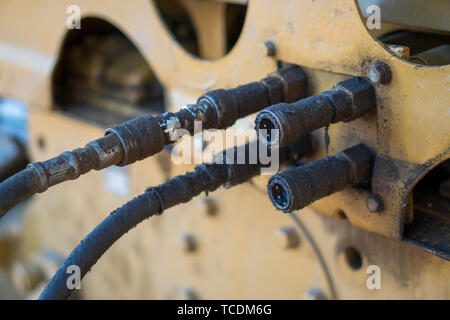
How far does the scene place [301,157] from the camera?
1003 mm

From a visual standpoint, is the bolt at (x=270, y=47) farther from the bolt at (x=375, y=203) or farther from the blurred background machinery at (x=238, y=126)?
the bolt at (x=375, y=203)

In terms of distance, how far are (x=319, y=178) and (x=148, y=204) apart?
23cm

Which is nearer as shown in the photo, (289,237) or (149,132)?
(149,132)

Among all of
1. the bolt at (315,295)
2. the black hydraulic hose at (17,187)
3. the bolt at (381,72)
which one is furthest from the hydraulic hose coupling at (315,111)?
the bolt at (315,295)

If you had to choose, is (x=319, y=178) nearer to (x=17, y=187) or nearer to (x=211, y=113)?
(x=211, y=113)

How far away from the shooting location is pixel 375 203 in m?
0.92

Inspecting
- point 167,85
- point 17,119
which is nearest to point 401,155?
point 167,85

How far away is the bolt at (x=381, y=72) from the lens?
33.0 inches

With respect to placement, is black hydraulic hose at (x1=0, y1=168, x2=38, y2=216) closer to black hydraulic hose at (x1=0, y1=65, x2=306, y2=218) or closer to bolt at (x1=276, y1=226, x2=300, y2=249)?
black hydraulic hose at (x1=0, y1=65, x2=306, y2=218)

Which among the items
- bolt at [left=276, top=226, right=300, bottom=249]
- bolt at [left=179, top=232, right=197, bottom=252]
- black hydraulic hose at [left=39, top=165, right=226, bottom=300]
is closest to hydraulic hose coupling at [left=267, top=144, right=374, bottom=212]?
black hydraulic hose at [left=39, top=165, right=226, bottom=300]

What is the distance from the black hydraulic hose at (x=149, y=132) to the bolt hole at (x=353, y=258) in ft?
0.99

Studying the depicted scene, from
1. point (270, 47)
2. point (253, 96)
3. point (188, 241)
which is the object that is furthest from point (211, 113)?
point (188, 241)

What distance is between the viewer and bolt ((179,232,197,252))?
1322mm

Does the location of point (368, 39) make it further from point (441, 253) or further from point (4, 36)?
point (4, 36)
